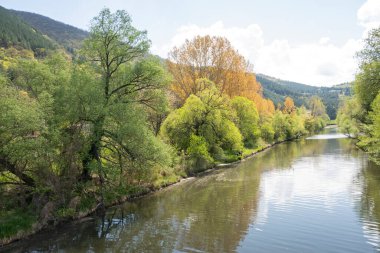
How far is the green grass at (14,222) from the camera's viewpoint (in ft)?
63.3

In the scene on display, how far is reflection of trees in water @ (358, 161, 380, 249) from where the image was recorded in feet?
65.9

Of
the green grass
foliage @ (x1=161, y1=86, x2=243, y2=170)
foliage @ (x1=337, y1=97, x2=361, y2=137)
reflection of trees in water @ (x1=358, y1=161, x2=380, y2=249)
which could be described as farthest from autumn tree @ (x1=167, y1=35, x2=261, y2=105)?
the green grass

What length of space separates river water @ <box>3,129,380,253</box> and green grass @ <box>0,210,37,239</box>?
0.87 meters

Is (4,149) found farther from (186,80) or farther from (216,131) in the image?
(186,80)

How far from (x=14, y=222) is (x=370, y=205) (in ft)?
84.8

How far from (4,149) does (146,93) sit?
46.8ft

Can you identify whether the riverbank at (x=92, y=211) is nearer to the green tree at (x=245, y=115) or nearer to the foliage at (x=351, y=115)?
the green tree at (x=245, y=115)

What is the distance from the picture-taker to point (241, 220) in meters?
23.3

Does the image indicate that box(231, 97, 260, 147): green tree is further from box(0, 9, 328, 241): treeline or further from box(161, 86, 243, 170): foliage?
box(0, 9, 328, 241): treeline

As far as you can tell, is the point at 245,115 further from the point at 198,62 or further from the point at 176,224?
the point at 176,224

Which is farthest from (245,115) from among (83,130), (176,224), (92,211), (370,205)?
(92,211)

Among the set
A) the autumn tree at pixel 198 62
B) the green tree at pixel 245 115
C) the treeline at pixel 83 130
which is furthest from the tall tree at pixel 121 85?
the green tree at pixel 245 115

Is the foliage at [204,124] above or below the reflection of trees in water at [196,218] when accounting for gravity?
above

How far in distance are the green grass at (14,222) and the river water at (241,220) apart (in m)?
0.87
